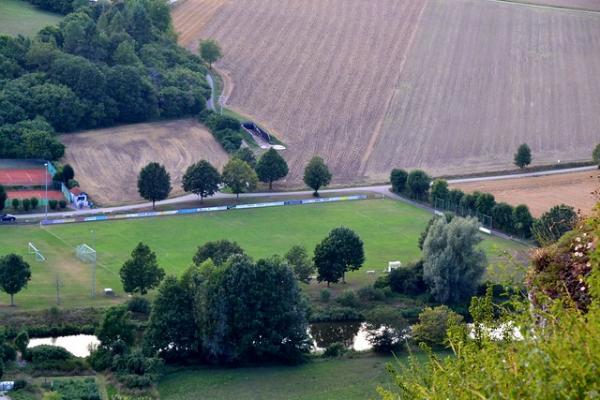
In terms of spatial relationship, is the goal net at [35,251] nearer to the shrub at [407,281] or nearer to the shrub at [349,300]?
the shrub at [349,300]

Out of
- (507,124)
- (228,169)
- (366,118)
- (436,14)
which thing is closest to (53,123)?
(228,169)

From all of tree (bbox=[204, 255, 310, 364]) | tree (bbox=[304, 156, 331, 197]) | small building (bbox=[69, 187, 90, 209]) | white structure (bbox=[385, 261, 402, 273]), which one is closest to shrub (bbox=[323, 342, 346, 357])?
tree (bbox=[204, 255, 310, 364])

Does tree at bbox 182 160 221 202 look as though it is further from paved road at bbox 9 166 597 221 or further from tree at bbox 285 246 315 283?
tree at bbox 285 246 315 283

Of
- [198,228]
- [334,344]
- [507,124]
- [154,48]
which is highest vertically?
[154,48]

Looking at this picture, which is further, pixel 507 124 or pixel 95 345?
pixel 507 124

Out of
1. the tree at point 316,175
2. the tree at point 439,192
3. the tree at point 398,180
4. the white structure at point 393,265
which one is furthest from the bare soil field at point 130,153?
the white structure at point 393,265

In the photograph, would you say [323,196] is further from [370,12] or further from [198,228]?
[370,12]

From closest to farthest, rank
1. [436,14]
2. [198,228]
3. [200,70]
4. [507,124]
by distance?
[198,228] < [507,124] < [200,70] < [436,14]
